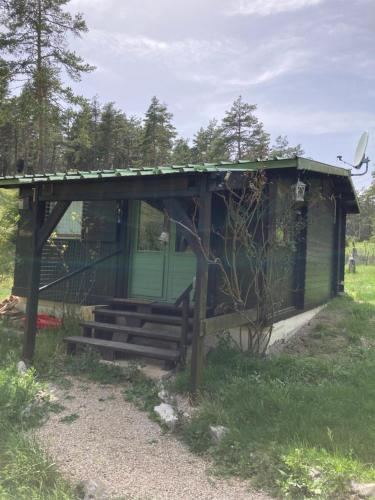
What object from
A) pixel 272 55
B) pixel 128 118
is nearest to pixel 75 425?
pixel 272 55

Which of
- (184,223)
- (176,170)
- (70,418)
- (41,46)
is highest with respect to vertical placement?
(41,46)

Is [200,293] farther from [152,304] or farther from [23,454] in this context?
[23,454]

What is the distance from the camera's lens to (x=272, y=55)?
7.75 metres

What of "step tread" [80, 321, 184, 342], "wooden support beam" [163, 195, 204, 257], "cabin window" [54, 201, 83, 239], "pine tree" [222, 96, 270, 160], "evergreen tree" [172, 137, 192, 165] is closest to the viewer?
"wooden support beam" [163, 195, 204, 257]

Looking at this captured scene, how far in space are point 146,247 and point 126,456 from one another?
430cm

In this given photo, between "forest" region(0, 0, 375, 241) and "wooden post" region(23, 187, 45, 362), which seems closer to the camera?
"wooden post" region(23, 187, 45, 362)

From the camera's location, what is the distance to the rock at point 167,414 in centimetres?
381

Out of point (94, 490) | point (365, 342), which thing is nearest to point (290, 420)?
point (94, 490)

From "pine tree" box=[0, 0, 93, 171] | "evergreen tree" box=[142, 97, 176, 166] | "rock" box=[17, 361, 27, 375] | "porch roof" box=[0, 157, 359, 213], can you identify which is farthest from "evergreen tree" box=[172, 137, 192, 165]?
"rock" box=[17, 361, 27, 375]

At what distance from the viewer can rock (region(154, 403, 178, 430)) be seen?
150 inches

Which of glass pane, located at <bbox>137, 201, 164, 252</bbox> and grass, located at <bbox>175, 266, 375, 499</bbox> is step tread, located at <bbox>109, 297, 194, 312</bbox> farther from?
glass pane, located at <bbox>137, 201, 164, 252</bbox>

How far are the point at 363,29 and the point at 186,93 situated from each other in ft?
20.2

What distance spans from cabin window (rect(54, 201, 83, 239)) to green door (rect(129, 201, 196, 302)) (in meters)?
1.11

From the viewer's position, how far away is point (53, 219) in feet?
17.9
